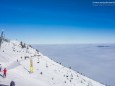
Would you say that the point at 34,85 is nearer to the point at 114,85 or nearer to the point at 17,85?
the point at 17,85

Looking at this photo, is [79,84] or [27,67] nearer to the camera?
[27,67]

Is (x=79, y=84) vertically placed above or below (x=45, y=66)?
below

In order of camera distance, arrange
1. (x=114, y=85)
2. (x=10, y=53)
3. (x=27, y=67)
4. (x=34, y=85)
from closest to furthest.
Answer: (x=34, y=85)
(x=27, y=67)
(x=10, y=53)
(x=114, y=85)

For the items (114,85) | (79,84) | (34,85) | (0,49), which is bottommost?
(114,85)

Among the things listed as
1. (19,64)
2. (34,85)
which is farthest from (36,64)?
(34,85)

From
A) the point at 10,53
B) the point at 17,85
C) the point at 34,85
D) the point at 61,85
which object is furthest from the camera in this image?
the point at 10,53

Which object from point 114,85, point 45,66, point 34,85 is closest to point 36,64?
point 45,66

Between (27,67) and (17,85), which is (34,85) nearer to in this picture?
(17,85)

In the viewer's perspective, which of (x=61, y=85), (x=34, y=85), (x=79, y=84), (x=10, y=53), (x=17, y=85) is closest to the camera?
(x=17, y=85)

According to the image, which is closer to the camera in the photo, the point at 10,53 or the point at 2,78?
the point at 2,78
